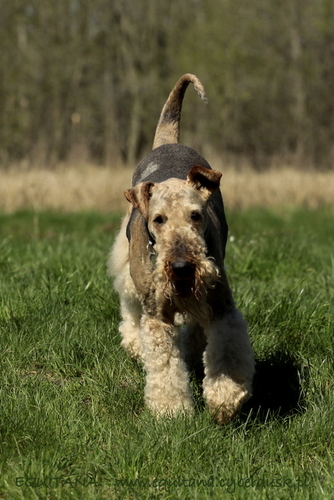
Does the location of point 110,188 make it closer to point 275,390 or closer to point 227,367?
point 275,390

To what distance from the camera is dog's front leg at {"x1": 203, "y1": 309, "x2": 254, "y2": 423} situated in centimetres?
312

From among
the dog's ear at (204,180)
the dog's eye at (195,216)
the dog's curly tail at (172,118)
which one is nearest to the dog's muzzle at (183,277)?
the dog's eye at (195,216)

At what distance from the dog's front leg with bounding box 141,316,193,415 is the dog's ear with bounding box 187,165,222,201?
716mm

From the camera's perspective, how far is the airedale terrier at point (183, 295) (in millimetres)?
2914

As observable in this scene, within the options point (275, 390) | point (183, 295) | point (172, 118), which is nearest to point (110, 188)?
point (172, 118)

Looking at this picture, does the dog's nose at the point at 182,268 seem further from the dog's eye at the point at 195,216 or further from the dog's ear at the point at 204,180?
the dog's ear at the point at 204,180

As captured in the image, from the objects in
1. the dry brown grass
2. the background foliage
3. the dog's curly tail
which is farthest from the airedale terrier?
the background foliage

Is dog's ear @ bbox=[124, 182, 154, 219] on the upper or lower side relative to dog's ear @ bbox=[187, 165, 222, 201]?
lower

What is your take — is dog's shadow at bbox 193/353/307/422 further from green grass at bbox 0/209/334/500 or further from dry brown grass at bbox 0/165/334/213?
dry brown grass at bbox 0/165/334/213

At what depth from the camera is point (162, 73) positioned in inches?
875

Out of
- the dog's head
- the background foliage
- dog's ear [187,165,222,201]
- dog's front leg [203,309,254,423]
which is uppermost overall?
the background foliage

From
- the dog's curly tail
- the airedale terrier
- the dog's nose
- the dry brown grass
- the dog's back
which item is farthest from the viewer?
the dry brown grass

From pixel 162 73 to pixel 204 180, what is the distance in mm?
19700

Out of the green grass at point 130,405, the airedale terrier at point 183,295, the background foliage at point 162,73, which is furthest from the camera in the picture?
the background foliage at point 162,73
